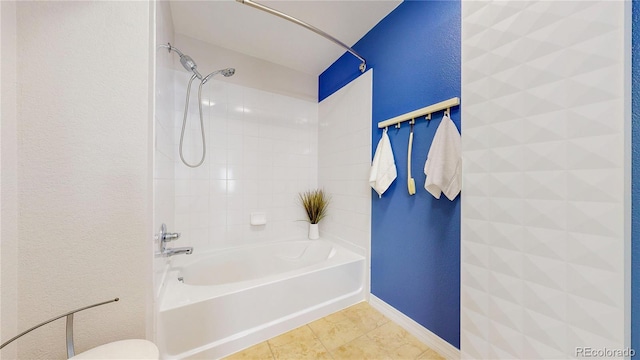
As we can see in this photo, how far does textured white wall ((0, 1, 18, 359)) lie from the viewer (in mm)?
688

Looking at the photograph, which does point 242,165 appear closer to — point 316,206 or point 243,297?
point 316,206

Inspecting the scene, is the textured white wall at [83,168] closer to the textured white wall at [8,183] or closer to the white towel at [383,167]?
the textured white wall at [8,183]

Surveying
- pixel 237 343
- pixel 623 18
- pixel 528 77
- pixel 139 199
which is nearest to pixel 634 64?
pixel 623 18

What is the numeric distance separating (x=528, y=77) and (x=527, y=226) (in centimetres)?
62

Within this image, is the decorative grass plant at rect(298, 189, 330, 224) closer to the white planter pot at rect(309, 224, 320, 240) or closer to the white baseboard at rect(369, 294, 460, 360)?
the white planter pot at rect(309, 224, 320, 240)

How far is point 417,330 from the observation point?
1.45 m

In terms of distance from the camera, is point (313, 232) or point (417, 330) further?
point (313, 232)

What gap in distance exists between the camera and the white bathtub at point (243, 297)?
1188 mm

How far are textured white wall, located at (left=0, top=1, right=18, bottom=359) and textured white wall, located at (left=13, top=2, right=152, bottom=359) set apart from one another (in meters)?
0.02

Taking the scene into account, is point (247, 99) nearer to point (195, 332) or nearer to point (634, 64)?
point (195, 332)

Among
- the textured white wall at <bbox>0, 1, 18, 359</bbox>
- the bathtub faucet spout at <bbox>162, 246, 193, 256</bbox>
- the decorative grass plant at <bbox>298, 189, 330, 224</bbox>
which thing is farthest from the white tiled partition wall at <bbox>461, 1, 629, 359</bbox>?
the textured white wall at <bbox>0, 1, 18, 359</bbox>

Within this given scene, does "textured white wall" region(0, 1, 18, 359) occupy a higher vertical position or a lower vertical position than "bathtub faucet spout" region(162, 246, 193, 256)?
higher

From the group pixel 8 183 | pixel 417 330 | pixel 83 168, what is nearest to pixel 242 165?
pixel 83 168

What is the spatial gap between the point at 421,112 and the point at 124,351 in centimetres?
187
